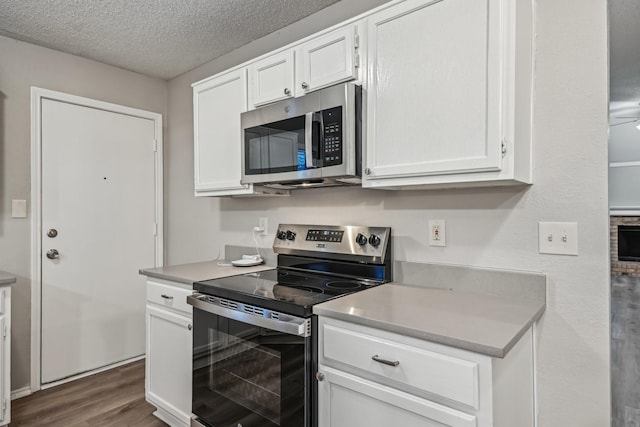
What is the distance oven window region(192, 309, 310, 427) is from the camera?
137cm

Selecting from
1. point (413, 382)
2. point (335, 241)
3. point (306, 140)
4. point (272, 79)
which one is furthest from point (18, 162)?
point (413, 382)

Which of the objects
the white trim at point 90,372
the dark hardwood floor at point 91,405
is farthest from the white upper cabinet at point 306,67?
the white trim at point 90,372

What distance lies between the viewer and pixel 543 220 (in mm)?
1440

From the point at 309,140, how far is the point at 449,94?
643 mm

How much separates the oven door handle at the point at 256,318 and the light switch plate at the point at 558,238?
944 millimetres

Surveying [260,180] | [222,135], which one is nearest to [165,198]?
[222,135]

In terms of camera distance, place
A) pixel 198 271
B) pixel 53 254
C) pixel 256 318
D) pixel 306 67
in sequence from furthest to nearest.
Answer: pixel 53 254 < pixel 198 271 < pixel 306 67 < pixel 256 318

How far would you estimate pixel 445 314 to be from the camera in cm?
126

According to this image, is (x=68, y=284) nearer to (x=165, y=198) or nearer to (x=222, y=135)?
(x=165, y=198)

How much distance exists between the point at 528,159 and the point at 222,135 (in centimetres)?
163

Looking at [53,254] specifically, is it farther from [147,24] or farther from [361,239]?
[361,239]

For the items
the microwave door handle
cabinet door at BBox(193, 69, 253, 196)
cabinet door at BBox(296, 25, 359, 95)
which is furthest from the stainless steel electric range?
cabinet door at BBox(296, 25, 359, 95)

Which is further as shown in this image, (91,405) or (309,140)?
(91,405)

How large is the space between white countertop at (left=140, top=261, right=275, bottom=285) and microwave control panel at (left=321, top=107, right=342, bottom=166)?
888 mm
